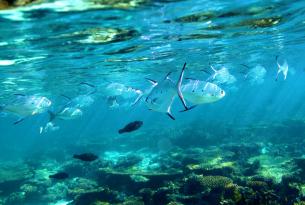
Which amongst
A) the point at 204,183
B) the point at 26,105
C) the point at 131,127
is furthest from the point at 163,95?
the point at 204,183

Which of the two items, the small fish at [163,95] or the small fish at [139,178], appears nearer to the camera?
the small fish at [163,95]

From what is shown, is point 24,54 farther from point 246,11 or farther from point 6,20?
point 246,11

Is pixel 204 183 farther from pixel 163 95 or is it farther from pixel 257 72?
pixel 257 72

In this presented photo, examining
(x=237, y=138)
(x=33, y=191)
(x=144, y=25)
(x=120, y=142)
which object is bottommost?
Result: (x=120, y=142)

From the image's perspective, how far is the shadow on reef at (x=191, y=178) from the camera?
12.6m

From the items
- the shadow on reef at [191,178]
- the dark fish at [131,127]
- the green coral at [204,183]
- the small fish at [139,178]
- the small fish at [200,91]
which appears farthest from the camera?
the small fish at [139,178]

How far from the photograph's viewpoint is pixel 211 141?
32.3 metres

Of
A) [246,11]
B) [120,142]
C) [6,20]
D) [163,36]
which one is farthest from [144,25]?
[120,142]

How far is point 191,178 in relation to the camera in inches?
556

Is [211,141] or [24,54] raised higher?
[24,54]

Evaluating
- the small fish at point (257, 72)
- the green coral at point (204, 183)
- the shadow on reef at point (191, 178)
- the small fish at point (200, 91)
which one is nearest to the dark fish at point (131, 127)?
the shadow on reef at point (191, 178)

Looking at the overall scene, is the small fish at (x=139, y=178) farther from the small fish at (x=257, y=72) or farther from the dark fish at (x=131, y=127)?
the small fish at (x=257, y=72)

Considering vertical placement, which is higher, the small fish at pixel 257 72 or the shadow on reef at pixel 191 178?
the small fish at pixel 257 72

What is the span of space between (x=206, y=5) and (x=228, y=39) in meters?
A: 9.83
